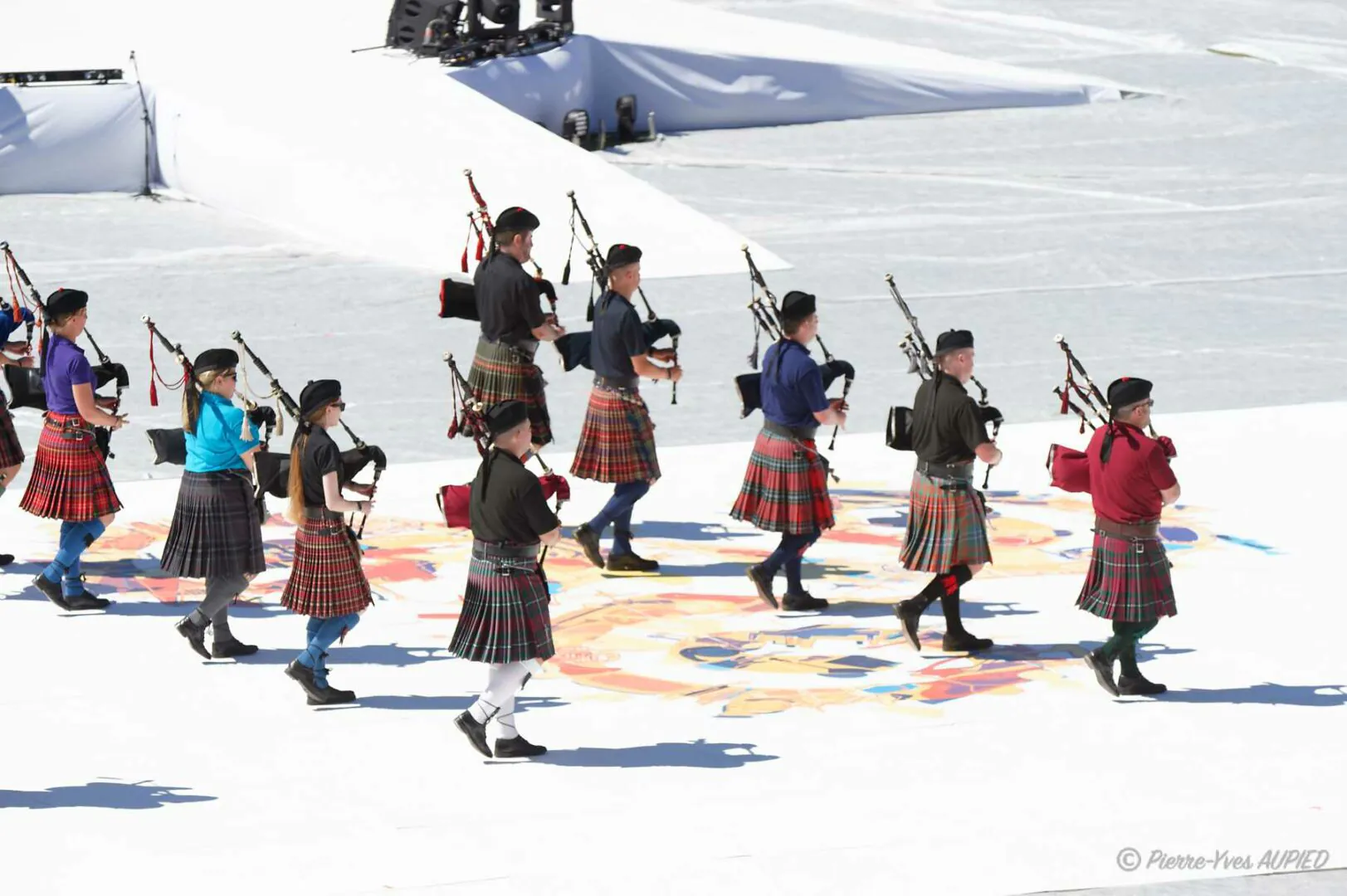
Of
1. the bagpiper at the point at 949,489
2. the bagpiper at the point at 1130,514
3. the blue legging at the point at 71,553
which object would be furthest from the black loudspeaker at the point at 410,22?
the bagpiper at the point at 1130,514

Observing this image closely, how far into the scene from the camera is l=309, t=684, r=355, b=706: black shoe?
9.24 m

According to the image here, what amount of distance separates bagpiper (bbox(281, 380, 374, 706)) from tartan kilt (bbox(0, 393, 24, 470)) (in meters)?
2.81

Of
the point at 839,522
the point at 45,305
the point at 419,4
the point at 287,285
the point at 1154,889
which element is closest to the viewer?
the point at 1154,889

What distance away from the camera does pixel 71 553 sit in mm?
10742

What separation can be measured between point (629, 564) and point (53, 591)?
3025mm

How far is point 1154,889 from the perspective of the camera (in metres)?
7.24

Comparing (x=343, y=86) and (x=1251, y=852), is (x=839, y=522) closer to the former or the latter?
(x=1251, y=852)

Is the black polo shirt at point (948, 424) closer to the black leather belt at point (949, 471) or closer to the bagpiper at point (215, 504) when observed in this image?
the black leather belt at point (949, 471)

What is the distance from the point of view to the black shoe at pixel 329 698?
364 inches

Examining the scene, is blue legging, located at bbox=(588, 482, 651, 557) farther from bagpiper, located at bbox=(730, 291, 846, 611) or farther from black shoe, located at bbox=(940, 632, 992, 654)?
black shoe, located at bbox=(940, 632, 992, 654)

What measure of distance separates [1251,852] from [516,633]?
2915 mm

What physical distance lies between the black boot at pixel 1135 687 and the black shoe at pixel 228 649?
4062mm

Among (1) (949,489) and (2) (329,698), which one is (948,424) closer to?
(1) (949,489)

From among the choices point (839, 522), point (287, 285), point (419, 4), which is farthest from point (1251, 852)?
point (419, 4)
